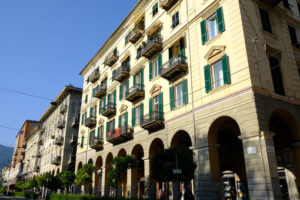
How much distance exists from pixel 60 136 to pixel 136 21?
27289 millimetres

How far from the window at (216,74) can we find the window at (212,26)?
2133 millimetres

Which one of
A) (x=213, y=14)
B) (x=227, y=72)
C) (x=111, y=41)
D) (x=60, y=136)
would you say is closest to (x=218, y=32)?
(x=213, y=14)

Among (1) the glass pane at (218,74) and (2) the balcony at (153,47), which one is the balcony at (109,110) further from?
(1) the glass pane at (218,74)

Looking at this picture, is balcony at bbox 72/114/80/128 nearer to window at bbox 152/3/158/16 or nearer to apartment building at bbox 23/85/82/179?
apartment building at bbox 23/85/82/179

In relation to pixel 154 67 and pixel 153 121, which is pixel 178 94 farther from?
pixel 154 67

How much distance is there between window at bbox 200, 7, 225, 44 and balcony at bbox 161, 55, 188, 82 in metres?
2.22

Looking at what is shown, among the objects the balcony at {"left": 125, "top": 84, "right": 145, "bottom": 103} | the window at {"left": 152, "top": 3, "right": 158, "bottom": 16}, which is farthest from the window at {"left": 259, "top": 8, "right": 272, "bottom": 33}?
the balcony at {"left": 125, "top": 84, "right": 145, "bottom": 103}

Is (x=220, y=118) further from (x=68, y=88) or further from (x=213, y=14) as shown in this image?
(x=68, y=88)

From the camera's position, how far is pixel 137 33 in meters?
27.4

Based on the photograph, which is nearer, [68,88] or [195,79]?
[195,79]

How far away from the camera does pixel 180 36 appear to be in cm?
2153

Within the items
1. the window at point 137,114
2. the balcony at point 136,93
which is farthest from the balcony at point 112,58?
the window at point 137,114

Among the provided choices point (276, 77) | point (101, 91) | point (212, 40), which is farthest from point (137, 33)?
point (276, 77)

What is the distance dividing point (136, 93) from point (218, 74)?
964 centimetres
